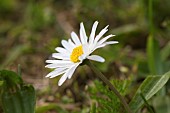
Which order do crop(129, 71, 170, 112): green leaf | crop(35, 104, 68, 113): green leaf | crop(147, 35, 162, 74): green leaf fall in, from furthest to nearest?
crop(147, 35, 162, 74): green leaf
crop(35, 104, 68, 113): green leaf
crop(129, 71, 170, 112): green leaf

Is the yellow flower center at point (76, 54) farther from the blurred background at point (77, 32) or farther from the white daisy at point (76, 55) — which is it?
the blurred background at point (77, 32)

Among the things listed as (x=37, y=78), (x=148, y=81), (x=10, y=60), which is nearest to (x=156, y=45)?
(x=148, y=81)

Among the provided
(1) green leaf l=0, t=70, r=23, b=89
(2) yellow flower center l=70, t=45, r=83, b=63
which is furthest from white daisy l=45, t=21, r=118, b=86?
(1) green leaf l=0, t=70, r=23, b=89

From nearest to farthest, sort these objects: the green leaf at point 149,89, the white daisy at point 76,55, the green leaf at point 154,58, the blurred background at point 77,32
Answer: the white daisy at point 76,55 → the green leaf at point 149,89 → the green leaf at point 154,58 → the blurred background at point 77,32

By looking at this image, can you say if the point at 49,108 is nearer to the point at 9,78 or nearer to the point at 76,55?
the point at 9,78

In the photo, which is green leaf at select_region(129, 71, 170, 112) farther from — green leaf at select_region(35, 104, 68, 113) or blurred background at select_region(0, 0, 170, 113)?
green leaf at select_region(35, 104, 68, 113)

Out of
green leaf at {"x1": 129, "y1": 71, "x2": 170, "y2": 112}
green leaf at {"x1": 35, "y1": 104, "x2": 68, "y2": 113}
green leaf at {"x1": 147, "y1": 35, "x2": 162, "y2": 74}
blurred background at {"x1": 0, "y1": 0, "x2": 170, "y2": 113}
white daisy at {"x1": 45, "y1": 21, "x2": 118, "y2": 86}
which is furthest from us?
blurred background at {"x1": 0, "y1": 0, "x2": 170, "y2": 113}

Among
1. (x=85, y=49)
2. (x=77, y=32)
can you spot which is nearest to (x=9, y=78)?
(x=85, y=49)

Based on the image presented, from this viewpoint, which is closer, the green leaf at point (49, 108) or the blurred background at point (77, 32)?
the green leaf at point (49, 108)

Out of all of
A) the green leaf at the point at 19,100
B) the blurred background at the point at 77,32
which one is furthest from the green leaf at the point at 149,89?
the green leaf at the point at 19,100
